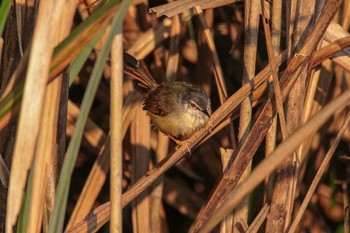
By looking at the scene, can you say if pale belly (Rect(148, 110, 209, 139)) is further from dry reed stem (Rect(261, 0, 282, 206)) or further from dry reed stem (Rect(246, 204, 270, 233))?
dry reed stem (Rect(246, 204, 270, 233))

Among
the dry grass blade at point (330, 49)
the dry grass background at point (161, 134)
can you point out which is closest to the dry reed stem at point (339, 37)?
the dry grass background at point (161, 134)

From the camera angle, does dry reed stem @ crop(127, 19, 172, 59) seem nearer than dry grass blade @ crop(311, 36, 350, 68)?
No

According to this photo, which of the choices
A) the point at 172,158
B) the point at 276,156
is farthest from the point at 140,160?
the point at 276,156

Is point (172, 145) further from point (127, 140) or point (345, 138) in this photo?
point (345, 138)

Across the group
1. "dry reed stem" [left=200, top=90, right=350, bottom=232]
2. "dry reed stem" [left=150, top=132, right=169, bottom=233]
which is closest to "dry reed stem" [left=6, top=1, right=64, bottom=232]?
"dry reed stem" [left=200, top=90, right=350, bottom=232]

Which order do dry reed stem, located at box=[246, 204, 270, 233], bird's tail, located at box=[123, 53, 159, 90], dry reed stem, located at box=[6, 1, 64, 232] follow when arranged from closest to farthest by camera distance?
dry reed stem, located at box=[6, 1, 64, 232] < dry reed stem, located at box=[246, 204, 270, 233] < bird's tail, located at box=[123, 53, 159, 90]

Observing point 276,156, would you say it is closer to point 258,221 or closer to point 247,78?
point 258,221
